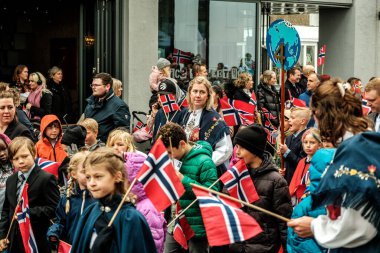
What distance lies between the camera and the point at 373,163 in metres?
4.54

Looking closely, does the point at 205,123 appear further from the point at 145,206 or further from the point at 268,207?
the point at 268,207

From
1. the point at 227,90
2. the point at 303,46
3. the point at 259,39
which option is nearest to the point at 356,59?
the point at 259,39

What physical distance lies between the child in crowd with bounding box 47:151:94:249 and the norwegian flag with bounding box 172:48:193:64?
35.4ft

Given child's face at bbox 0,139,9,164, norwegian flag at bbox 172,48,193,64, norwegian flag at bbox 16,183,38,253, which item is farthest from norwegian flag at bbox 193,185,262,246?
norwegian flag at bbox 172,48,193,64

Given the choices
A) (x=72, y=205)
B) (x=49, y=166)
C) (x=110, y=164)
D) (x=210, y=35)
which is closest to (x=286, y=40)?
(x=49, y=166)

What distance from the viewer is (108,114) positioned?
11.7 m

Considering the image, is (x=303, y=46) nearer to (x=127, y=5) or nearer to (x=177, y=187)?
(x=127, y=5)

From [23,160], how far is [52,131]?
6.59 ft

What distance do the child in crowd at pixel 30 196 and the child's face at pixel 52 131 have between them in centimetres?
185

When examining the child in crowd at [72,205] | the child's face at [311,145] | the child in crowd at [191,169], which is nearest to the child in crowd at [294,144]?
the child's face at [311,145]

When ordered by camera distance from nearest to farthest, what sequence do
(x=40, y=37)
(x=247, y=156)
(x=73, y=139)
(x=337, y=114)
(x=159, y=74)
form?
(x=337, y=114), (x=247, y=156), (x=73, y=139), (x=159, y=74), (x=40, y=37)

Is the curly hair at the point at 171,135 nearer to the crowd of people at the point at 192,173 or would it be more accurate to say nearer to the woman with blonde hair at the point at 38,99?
the crowd of people at the point at 192,173

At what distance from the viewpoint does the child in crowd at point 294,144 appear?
1006cm

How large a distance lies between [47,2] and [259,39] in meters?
4.76
